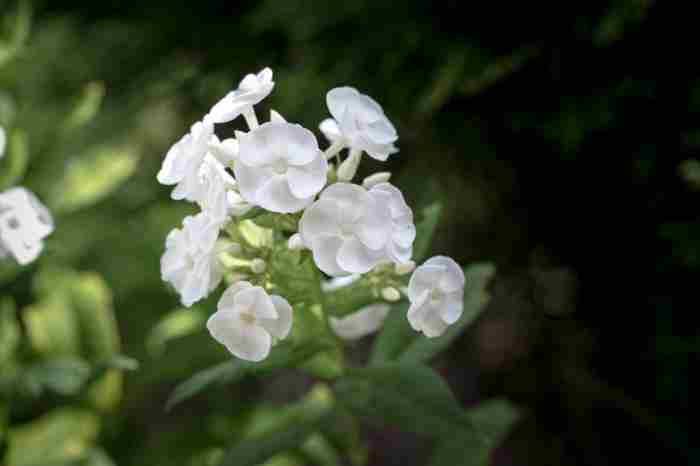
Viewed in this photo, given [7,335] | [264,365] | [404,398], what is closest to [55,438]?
[7,335]

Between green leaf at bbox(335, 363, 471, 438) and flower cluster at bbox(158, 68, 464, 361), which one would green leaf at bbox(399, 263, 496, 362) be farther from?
flower cluster at bbox(158, 68, 464, 361)

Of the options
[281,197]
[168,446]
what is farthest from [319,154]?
[168,446]

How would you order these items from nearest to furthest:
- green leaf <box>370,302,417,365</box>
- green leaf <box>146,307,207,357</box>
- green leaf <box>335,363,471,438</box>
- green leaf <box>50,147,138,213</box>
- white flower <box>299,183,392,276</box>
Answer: white flower <box>299,183,392,276</box> < green leaf <box>335,363,471,438</box> < green leaf <box>370,302,417,365</box> < green leaf <box>146,307,207,357</box> < green leaf <box>50,147,138,213</box>

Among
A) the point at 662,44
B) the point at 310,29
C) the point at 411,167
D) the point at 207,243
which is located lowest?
the point at 411,167

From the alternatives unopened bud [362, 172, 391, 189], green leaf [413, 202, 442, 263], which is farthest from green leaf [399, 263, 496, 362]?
unopened bud [362, 172, 391, 189]

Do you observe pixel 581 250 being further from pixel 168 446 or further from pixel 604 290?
pixel 168 446

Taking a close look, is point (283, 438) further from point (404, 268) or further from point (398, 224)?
point (398, 224)
